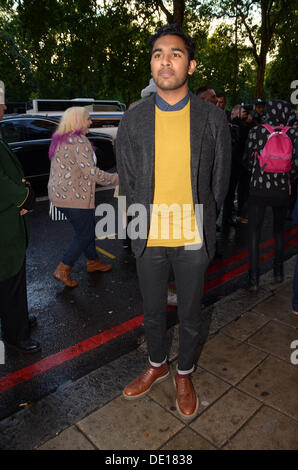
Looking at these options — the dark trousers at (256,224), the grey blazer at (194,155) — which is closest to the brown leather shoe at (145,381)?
the grey blazer at (194,155)

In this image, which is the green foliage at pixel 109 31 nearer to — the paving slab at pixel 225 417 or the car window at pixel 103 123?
the car window at pixel 103 123

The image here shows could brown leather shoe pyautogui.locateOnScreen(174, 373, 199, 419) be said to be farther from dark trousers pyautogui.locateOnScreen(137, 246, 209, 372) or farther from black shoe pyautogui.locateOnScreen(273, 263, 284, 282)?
black shoe pyautogui.locateOnScreen(273, 263, 284, 282)

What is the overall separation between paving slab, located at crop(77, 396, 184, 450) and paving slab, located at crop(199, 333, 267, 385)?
57cm

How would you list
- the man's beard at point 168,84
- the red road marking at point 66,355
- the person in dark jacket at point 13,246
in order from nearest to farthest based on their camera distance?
the man's beard at point 168,84 → the person in dark jacket at point 13,246 → the red road marking at point 66,355

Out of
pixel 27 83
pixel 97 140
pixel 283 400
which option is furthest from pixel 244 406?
pixel 27 83

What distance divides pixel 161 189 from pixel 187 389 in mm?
1345

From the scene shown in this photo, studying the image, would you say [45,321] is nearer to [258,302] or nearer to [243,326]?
[243,326]

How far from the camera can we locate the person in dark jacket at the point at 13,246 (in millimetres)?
2646

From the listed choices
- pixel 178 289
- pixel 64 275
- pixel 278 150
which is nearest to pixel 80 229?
pixel 64 275

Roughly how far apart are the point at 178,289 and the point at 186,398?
0.71m

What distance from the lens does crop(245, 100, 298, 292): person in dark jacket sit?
11.5 feet

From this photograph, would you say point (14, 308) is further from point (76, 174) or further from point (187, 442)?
point (187, 442)

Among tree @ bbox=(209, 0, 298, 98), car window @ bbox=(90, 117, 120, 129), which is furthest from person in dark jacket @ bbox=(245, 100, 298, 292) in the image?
tree @ bbox=(209, 0, 298, 98)

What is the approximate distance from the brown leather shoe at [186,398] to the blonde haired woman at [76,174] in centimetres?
210
